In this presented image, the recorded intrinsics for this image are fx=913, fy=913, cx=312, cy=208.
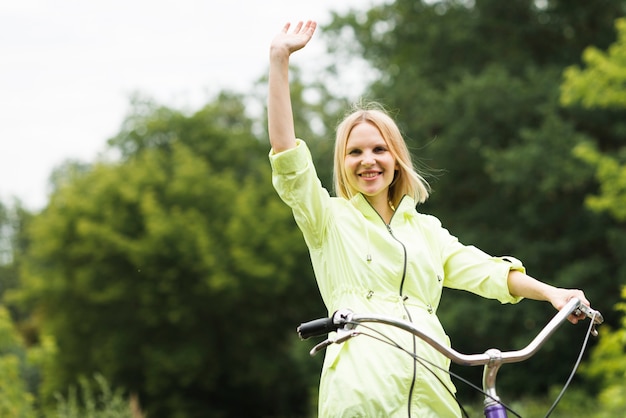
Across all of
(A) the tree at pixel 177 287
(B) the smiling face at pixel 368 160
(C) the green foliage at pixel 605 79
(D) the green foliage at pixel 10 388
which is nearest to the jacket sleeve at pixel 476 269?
(B) the smiling face at pixel 368 160

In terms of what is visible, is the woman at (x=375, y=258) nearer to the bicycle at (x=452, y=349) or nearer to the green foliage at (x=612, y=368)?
the bicycle at (x=452, y=349)

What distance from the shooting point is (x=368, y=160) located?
2.95 m

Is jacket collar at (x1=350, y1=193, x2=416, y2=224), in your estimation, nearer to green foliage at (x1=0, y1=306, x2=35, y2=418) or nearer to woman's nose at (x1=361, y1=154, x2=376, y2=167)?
woman's nose at (x1=361, y1=154, x2=376, y2=167)

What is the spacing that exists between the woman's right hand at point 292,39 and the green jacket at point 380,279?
281 millimetres

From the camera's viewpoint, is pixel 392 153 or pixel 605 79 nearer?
pixel 392 153

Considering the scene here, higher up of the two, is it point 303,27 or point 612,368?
point 612,368

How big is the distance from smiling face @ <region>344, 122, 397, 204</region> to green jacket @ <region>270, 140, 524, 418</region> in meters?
0.06

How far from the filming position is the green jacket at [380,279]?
265cm

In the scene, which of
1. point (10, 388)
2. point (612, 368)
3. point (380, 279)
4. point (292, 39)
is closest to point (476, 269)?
point (380, 279)

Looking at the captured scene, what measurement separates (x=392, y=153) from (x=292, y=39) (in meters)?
0.51

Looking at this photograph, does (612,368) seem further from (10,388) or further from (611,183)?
(10,388)

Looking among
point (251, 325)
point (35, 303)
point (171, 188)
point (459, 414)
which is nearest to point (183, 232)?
point (171, 188)

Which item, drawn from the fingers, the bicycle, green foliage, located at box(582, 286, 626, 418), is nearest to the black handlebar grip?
the bicycle

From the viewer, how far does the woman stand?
8.72 ft
